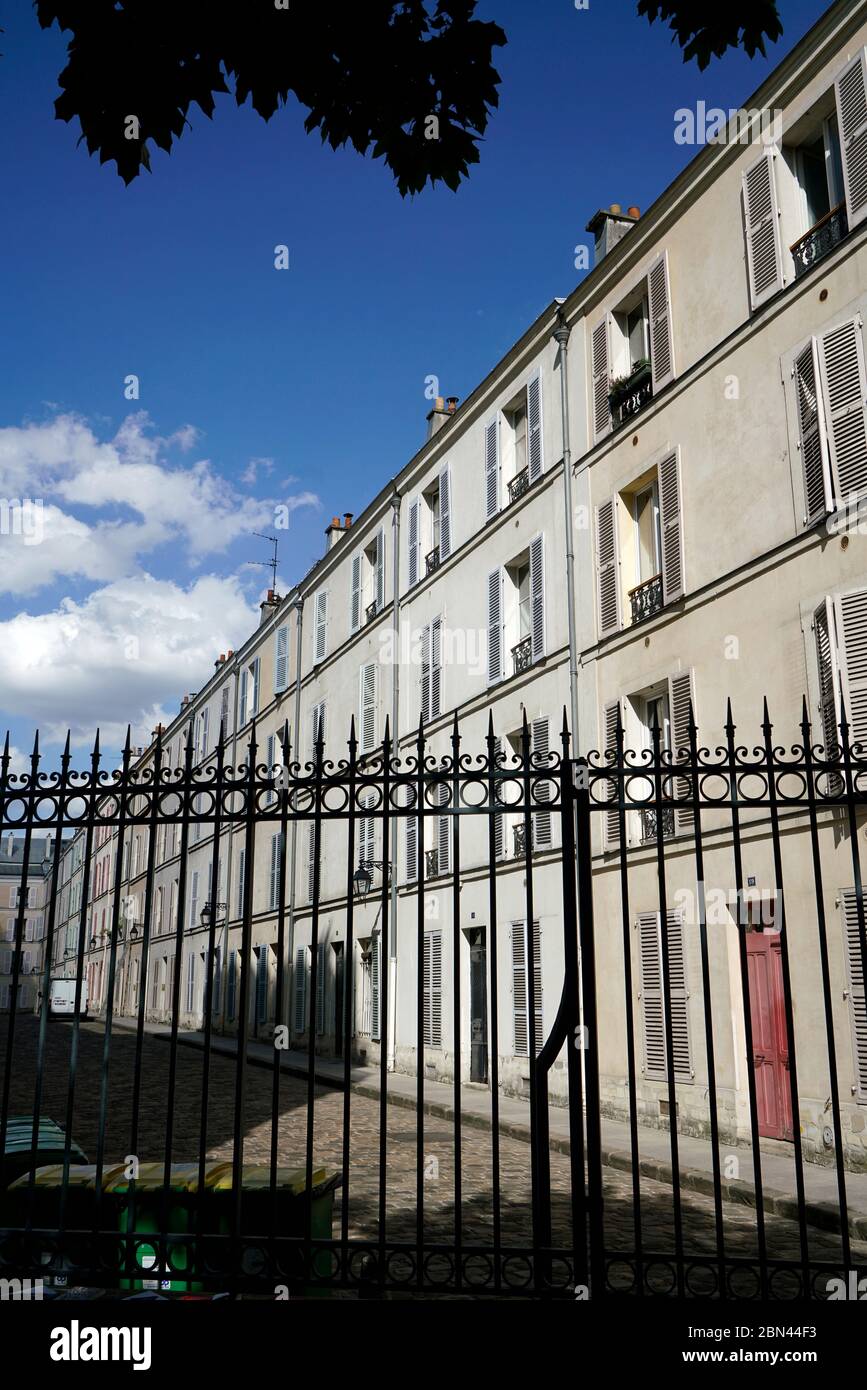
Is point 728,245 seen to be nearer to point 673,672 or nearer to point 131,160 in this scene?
point 673,672

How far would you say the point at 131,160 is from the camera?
4672 millimetres

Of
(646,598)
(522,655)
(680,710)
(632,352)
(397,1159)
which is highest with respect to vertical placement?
(632,352)

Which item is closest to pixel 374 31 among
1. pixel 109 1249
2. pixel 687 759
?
pixel 687 759

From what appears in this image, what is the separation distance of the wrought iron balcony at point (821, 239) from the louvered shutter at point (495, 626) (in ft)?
26.9

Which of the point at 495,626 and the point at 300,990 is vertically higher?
the point at 495,626

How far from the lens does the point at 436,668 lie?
2341 centimetres

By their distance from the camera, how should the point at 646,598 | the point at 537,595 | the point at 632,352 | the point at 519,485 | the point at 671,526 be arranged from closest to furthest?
the point at 671,526 < the point at 646,598 < the point at 632,352 < the point at 537,595 < the point at 519,485

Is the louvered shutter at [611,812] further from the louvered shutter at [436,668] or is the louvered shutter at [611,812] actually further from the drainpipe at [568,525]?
the louvered shutter at [436,668]

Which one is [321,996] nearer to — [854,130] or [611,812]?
[611,812]

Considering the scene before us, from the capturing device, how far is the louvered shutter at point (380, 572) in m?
26.6

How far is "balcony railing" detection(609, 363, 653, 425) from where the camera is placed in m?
17.2

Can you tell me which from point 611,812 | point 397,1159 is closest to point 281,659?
point 611,812

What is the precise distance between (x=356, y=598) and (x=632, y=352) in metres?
12.0

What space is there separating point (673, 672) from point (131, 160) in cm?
1195
